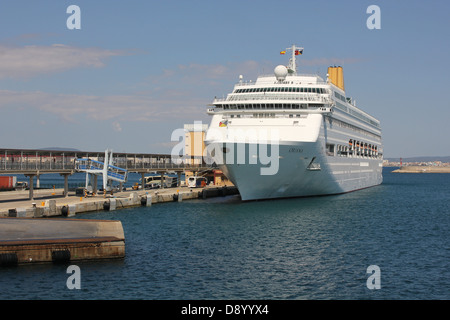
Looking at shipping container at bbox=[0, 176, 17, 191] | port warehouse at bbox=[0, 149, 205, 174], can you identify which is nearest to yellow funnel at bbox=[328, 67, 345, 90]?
port warehouse at bbox=[0, 149, 205, 174]

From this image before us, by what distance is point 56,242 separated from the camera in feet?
90.2

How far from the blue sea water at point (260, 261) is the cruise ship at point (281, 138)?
15.3 ft

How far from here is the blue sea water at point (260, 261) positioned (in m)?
23.3

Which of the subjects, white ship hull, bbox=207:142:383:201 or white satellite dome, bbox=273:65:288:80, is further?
white satellite dome, bbox=273:65:288:80

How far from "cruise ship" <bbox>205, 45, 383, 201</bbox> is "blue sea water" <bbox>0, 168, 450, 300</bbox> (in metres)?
4.68

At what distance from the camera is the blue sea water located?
76.4 feet

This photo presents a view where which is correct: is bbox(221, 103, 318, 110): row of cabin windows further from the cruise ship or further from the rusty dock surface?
the rusty dock surface

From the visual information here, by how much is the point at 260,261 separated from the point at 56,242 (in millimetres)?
11177

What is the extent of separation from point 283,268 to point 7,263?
46.5 feet

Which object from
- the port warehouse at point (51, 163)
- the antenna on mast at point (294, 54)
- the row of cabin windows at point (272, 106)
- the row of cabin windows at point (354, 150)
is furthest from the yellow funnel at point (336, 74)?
the row of cabin windows at point (272, 106)

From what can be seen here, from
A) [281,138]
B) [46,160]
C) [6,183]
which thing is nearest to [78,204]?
[46,160]

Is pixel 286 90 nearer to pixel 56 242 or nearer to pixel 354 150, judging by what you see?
pixel 354 150

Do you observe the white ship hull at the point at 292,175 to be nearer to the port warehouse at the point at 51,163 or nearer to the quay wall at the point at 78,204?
the quay wall at the point at 78,204

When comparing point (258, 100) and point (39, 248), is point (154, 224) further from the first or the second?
point (258, 100)
